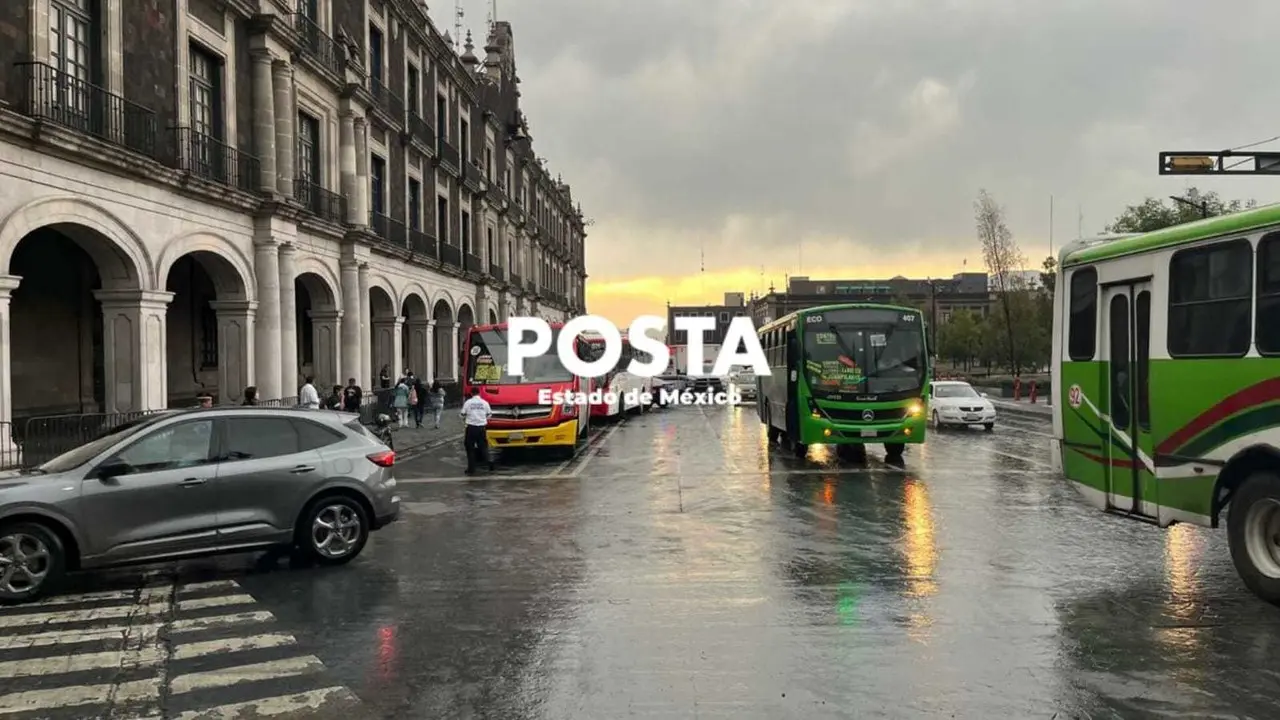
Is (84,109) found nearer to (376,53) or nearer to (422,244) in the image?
(376,53)

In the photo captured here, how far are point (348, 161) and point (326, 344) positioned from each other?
577cm

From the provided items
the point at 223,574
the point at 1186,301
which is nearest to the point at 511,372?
the point at 223,574

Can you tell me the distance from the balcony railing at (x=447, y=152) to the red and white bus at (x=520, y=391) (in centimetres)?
2146

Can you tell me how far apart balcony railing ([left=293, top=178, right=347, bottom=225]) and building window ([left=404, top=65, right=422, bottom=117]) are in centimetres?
977

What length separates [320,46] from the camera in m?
26.7

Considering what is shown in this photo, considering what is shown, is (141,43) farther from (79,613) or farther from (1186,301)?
(1186,301)

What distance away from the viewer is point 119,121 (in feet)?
56.7

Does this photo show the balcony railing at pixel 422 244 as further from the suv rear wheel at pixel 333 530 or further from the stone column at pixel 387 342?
the suv rear wheel at pixel 333 530

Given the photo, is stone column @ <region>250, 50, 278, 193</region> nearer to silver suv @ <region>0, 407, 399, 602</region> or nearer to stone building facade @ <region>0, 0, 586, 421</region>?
stone building facade @ <region>0, 0, 586, 421</region>

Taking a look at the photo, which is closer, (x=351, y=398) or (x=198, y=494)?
(x=198, y=494)

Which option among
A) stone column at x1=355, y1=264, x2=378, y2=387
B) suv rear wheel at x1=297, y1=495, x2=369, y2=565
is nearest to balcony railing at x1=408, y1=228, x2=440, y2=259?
stone column at x1=355, y1=264, x2=378, y2=387

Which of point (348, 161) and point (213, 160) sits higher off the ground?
point (348, 161)

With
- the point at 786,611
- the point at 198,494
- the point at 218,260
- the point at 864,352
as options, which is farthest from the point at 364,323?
the point at 786,611

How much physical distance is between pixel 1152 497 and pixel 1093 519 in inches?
124
